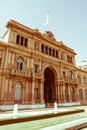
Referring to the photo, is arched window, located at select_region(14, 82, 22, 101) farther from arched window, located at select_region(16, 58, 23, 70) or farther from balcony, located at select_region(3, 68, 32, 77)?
arched window, located at select_region(16, 58, 23, 70)

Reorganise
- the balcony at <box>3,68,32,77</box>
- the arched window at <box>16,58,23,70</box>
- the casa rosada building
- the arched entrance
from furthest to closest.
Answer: the arched entrance → the arched window at <box>16,58,23,70</box> → the casa rosada building → the balcony at <box>3,68,32,77</box>

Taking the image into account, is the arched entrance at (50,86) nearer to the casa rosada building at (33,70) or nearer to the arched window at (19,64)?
the casa rosada building at (33,70)

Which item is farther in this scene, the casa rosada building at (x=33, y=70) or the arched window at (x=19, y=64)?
the arched window at (x=19, y=64)

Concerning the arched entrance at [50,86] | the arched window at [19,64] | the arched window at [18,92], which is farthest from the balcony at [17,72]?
the arched entrance at [50,86]

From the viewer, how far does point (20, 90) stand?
19359mm

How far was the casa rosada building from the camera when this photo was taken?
Answer: 60.1 ft

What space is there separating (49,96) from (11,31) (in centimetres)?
1898

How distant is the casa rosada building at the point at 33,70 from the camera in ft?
60.1

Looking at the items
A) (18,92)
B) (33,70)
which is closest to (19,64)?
(33,70)

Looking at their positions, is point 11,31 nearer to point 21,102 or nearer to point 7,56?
point 7,56

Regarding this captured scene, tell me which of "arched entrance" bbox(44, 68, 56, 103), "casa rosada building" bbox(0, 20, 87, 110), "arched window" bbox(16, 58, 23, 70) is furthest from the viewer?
"arched entrance" bbox(44, 68, 56, 103)

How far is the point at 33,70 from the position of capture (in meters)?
22.1

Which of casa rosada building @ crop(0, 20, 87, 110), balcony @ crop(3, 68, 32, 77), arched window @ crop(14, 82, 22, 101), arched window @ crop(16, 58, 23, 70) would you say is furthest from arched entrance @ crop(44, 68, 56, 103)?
arched window @ crop(14, 82, 22, 101)

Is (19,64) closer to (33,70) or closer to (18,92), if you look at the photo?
(33,70)
